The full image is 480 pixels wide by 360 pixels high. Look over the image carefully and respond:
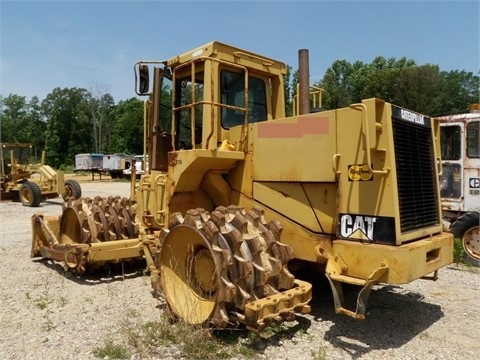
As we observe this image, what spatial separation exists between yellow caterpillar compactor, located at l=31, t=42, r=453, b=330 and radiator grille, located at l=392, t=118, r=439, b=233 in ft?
0.06

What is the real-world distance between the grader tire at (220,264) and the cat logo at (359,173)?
0.82 meters

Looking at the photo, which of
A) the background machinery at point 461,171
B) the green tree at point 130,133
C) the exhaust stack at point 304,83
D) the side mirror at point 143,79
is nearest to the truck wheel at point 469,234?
the background machinery at point 461,171

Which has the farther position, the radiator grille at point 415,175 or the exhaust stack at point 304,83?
the exhaust stack at point 304,83

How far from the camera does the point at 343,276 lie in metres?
3.96

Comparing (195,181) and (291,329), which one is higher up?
(195,181)

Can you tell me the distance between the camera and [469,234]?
816cm

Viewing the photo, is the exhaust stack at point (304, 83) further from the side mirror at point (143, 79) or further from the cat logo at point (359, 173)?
the side mirror at point (143, 79)

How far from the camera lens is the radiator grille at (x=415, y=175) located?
159 inches

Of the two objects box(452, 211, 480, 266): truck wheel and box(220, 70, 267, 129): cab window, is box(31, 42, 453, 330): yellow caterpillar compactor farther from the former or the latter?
box(452, 211, 480, 266): truck wheel

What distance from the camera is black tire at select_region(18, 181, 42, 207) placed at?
17125 mm

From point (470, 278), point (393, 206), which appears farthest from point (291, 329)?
point (470, 278)

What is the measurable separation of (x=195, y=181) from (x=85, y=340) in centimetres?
205

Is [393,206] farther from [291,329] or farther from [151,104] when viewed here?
[151,104]

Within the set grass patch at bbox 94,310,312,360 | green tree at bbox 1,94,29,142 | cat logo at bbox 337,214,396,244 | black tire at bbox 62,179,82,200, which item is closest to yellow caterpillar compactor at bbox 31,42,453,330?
cat logo at bbox 337,214,396,244
